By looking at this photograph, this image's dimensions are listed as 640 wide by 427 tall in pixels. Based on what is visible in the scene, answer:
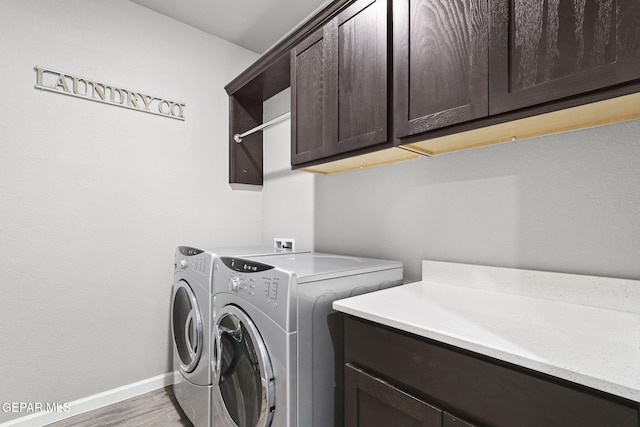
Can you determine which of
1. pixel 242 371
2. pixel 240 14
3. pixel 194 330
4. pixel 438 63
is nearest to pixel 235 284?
pixel 242 371

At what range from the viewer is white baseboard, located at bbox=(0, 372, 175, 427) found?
1.85 m

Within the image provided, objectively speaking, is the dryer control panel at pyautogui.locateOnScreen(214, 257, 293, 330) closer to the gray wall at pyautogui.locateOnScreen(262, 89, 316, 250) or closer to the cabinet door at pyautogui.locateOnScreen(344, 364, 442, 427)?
the cabinet door at pyautogui.locateOnScreen(344, 364, 442, 427)

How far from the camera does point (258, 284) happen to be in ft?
4.21

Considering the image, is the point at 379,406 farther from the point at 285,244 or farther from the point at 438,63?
the point at 285,244

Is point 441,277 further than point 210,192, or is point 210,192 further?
point 210,192

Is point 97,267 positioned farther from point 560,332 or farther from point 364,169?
point 560,332

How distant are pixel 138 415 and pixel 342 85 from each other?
92.6 inches

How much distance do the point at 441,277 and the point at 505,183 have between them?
51cm

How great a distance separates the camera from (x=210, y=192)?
265 cm

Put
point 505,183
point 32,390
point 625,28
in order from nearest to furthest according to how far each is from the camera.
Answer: point 625,28 → point 505,183 → point 32,390

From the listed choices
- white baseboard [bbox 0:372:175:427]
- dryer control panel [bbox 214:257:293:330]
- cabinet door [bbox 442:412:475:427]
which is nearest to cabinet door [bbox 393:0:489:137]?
dryer control panel [bbox 214:257:293:330]

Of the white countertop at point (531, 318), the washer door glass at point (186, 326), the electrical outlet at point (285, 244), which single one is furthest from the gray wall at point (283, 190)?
the white countertop at point (531, 318)

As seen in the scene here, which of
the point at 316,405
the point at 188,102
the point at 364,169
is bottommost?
the point at 316,405

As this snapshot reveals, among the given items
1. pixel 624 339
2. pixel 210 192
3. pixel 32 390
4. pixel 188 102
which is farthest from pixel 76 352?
pixel 624 339
